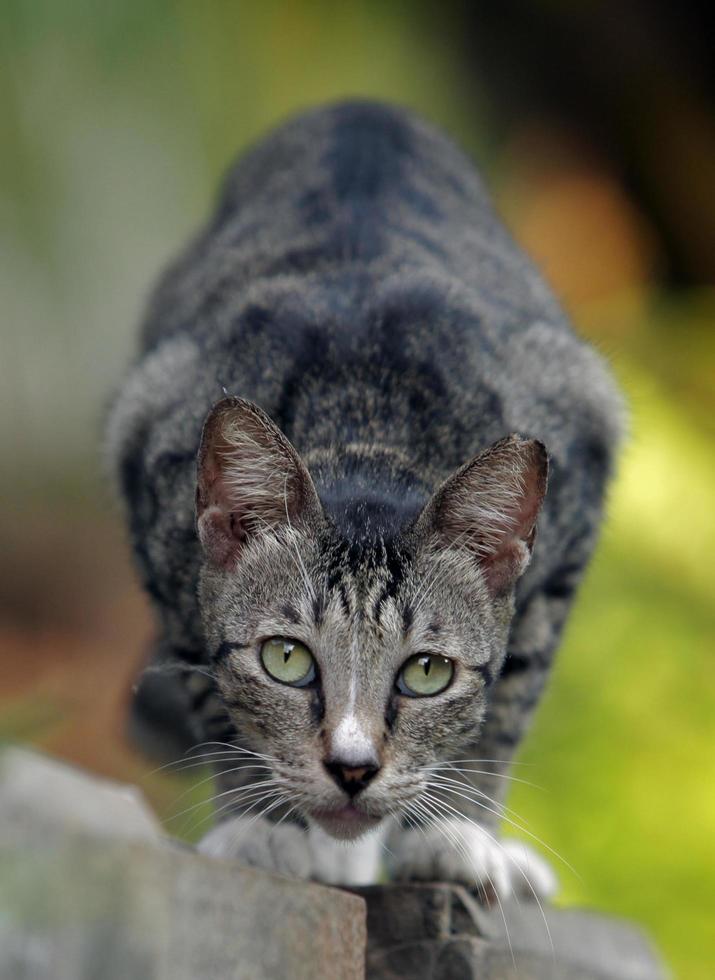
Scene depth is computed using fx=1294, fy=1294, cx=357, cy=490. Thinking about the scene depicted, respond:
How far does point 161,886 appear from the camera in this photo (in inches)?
69.3

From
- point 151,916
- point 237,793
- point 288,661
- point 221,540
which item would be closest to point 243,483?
point 221,540

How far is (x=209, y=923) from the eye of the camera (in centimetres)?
187

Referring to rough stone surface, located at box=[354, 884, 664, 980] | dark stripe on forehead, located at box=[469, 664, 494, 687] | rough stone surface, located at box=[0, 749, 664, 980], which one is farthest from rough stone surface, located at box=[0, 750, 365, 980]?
dark stripe on forehead, located at box=[469, 664, 494, 687]

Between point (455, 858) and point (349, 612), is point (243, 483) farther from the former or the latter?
point (455, 858)

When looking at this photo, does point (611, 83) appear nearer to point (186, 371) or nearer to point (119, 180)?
point (119, 180)

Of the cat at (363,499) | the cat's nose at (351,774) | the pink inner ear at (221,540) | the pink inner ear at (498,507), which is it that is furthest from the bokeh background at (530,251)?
the cat's nose at (351,774)

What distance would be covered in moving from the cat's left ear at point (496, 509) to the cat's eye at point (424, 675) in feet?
0.73

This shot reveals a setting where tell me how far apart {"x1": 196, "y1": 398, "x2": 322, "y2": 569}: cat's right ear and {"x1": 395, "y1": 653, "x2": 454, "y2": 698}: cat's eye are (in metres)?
0.36

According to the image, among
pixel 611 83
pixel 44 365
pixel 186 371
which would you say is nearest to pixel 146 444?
pixel 186 371

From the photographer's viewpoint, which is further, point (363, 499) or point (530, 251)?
point (530, 251)

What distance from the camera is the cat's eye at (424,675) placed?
2.57 meters

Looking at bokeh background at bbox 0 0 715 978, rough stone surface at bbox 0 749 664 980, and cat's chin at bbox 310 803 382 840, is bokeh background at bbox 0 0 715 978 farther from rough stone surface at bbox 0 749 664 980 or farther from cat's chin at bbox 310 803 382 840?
cat's chin at bbox 310 803 382 840

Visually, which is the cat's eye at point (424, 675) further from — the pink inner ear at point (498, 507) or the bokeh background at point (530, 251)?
the bokeh background at point (530, 251)

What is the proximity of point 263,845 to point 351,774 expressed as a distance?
0.80 meters
